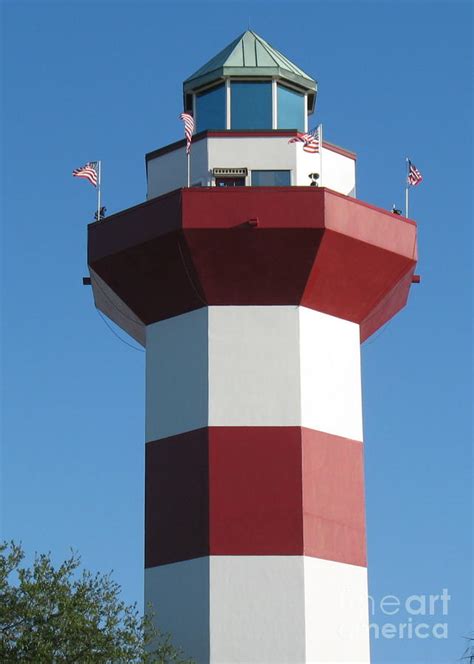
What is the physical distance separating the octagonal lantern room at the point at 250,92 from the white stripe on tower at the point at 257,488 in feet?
15.1

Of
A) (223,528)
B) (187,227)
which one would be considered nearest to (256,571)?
(223,528)

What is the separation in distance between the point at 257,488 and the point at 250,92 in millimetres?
9095

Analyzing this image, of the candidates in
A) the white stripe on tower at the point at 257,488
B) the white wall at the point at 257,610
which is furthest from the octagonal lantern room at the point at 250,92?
the white wall at the point at 257,610

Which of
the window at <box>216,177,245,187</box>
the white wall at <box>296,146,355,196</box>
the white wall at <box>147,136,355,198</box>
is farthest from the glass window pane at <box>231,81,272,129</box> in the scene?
the window at <box>216,177,245,187</box>

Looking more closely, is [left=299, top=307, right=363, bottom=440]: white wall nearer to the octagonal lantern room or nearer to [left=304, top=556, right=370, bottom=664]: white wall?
[left=304, top=556, right=370, bottom=664]: white wall

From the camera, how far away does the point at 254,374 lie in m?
33.0

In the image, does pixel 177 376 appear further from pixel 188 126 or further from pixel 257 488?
pixel 188 126

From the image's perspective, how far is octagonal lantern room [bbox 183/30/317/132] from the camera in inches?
1388

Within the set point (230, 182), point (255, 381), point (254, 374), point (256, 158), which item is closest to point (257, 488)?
point (255, 381)

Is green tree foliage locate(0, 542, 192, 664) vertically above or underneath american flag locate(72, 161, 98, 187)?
underneath

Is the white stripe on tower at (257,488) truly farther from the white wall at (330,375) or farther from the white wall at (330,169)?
the white wall at (330,169)

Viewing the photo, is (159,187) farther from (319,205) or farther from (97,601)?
(97,601)

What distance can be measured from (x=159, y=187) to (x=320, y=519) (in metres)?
8.28

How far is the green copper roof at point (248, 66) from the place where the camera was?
35.4 m
